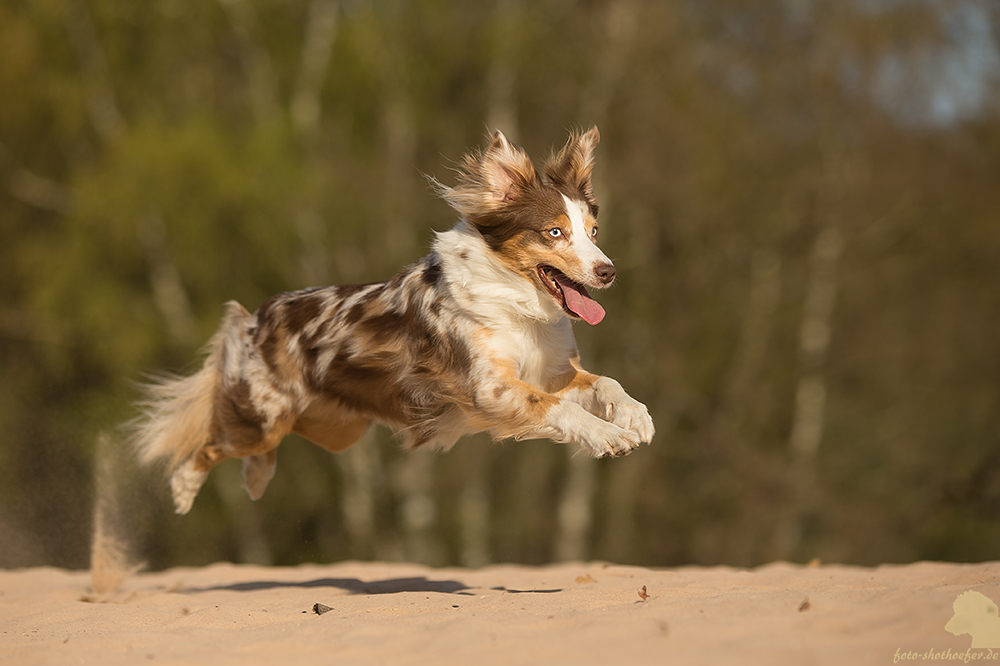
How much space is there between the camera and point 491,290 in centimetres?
611

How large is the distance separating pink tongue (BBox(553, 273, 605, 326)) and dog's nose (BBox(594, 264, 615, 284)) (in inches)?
7.2

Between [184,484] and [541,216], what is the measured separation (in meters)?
3.44

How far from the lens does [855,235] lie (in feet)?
64.3

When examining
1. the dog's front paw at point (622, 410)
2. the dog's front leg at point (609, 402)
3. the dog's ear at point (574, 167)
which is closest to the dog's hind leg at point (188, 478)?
the dog's front leg at point (609, 402)

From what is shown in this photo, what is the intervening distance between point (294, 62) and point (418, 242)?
4.39 m

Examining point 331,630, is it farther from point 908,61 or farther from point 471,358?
point 908,61

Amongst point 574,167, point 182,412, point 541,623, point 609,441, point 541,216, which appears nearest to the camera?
point 541,623

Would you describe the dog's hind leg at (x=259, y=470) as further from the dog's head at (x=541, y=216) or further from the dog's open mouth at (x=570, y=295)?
the dog's open mouth at (x=570, y=295)

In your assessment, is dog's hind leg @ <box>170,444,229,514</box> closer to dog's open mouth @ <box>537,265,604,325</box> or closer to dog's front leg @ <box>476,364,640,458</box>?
dog's front leg @ <box>476,364,640,458</box>

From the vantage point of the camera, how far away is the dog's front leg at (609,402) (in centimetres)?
567

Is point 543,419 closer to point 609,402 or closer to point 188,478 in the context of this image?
point 609,402

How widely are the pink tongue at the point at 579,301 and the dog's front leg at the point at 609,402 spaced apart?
1.21ft

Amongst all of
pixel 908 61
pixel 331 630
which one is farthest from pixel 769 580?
pixel 908 61

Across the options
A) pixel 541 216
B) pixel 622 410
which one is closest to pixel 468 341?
pixel 541 216
